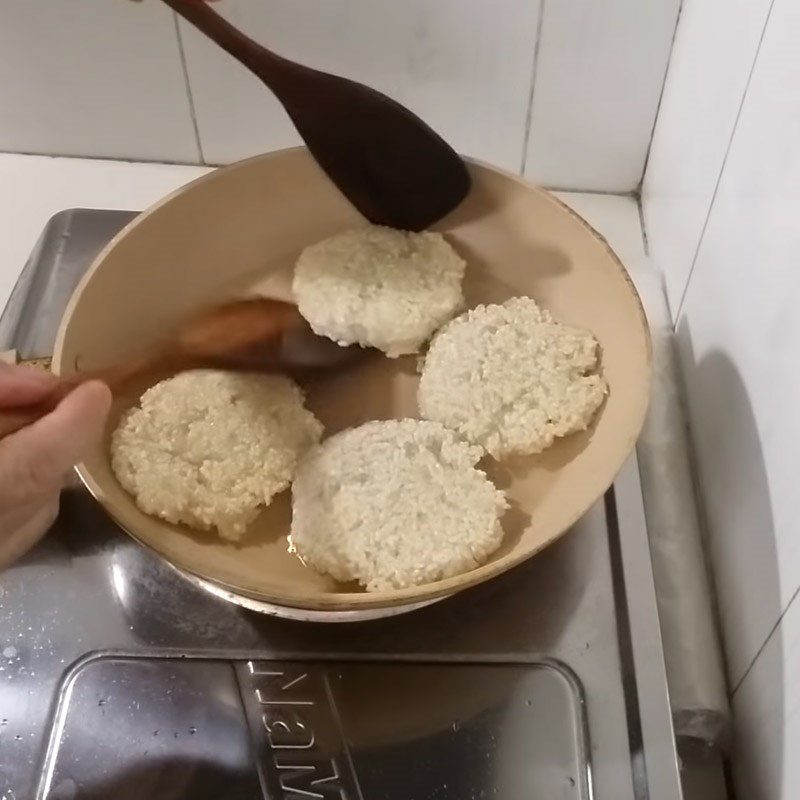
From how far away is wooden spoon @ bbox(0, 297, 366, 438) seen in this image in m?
0.67

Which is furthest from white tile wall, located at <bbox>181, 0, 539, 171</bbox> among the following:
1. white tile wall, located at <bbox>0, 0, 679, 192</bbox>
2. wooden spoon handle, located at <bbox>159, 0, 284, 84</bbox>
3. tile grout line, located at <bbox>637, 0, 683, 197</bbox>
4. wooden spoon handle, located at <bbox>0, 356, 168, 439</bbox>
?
wooden spoon handle, located at <bbox>0, 356, 168, 439</bbox>

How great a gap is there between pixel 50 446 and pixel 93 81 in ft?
1.78

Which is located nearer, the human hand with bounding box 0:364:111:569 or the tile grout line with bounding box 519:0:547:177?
the human hand with bounding box 0:364:111:569

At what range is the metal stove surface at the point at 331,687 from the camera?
21.6 inches

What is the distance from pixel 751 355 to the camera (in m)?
0.60

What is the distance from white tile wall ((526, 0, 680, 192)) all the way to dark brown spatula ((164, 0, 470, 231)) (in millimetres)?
218

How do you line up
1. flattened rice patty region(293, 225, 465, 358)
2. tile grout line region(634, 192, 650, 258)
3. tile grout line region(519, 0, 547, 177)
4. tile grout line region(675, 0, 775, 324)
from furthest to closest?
tile grout line region(634, 192, 650, 258) → tile grout line region(519, 0, 547, 177) → flattened rice patty region(293, 225, 465, 358) → tile grout line region(675, 0, 775, 324)

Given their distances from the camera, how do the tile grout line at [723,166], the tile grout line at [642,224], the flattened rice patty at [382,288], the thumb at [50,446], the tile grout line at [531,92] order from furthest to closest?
the tile grout line at [642,224] < the tile grout line at [531,92] < the flattened rice patty at [382,288] < the tile grout line at [723,166] < the thumb at [50,446]

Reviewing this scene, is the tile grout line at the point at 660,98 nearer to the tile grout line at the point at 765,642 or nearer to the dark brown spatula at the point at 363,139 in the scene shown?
the dark brown spatula at the point at 363,139

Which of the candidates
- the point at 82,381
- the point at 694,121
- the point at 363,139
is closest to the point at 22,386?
the point at 82,381

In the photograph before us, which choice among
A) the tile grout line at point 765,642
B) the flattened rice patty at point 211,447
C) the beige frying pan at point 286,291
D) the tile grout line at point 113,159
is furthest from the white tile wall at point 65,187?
the tile grout line at point 765,642

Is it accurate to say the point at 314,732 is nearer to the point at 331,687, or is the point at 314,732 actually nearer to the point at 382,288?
the point at 331,687

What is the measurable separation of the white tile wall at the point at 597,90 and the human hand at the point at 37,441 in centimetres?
53

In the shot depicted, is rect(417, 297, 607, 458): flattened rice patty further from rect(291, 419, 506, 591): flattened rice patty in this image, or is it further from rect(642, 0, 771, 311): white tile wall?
rect(642, 0, 771, 311): white tile wall
